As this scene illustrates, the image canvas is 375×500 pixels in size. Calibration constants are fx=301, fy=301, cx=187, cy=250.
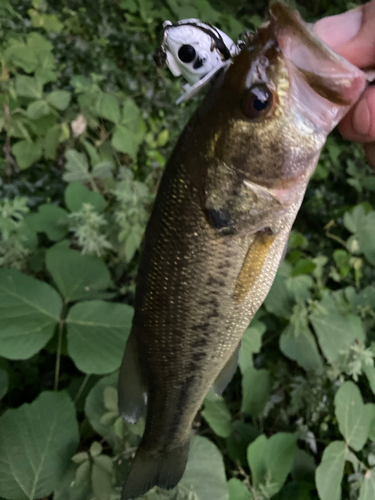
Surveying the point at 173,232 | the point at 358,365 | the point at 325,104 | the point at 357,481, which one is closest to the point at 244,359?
the point at 358,365

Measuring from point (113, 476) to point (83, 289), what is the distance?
55 centimetres

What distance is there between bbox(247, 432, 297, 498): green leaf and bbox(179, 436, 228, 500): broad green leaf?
19cm

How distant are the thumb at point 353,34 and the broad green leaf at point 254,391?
111 centimetres

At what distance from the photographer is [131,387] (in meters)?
0.71

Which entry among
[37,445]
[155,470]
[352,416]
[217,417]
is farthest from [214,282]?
[352,416]

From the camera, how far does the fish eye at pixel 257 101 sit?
444 millimetres

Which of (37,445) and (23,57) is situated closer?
(37,445)

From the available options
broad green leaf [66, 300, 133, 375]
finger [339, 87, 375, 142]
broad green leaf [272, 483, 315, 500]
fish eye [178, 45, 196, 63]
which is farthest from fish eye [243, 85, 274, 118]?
broad green leaf [272, 483, 315, 500]

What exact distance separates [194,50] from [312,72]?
180 mm

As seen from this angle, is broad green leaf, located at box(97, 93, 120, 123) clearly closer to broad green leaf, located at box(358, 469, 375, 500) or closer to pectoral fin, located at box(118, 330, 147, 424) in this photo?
pectoral fin, located at box(118, 330, 147, 424)

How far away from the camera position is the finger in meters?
0.56

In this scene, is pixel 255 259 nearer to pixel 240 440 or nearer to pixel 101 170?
pixel 101 170

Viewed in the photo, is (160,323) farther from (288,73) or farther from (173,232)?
(288,73)

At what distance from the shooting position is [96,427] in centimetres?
88
